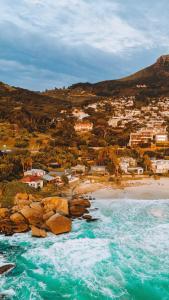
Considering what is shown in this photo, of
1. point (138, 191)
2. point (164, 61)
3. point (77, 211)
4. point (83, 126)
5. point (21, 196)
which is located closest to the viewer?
point (77, 211)

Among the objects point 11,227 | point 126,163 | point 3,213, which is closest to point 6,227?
point 11,227

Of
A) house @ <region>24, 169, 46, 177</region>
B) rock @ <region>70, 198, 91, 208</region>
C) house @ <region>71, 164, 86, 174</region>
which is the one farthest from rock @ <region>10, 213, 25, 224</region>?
house @ <region>71, 164, 86, 174</region>

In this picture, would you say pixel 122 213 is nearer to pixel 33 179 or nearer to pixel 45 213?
pixel 45 213

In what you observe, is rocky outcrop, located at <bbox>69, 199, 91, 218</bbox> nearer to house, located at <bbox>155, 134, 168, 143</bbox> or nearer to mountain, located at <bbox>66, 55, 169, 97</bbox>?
house, located at <bbox>155, 134, 168, 143</bbox>

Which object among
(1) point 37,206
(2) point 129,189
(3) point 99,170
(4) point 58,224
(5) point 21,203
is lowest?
(2) point 129,189

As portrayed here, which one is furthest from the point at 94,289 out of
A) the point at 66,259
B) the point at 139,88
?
the point at 139,88

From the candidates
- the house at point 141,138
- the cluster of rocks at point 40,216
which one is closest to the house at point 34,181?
the cluster of rocks at point 40,216

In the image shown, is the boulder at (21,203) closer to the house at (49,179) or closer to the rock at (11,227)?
the rock at (11,227)

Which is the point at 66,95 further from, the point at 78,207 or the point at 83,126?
the point at 78,207
